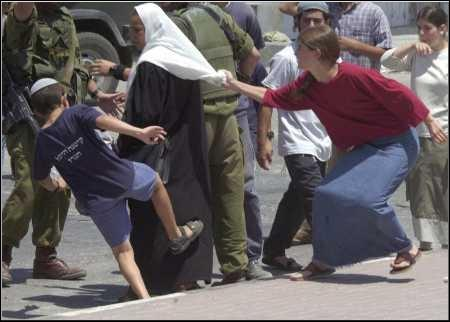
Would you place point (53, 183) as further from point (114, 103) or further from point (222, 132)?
point (222, 132)

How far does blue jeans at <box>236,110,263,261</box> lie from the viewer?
29.2 feet

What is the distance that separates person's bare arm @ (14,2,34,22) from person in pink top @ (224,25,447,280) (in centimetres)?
137

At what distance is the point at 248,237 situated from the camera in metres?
9.01

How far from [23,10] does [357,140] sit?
7.09 feet

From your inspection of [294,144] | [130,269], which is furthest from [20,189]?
[294,144]

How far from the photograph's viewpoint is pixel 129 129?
746 cm

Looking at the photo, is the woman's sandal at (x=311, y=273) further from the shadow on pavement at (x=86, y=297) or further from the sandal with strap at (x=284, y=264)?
the sandal with strap at (x=284, y=264)

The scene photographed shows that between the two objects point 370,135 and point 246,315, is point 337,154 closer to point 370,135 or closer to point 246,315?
point 370,135

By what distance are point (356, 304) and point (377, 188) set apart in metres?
0.86

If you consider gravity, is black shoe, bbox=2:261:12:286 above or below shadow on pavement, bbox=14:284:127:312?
above

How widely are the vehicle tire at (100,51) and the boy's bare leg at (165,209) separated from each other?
8.27 meters

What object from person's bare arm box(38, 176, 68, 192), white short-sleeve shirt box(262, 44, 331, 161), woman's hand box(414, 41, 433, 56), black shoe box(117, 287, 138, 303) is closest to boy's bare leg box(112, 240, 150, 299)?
black shoe box(117, 287, 138, 303)

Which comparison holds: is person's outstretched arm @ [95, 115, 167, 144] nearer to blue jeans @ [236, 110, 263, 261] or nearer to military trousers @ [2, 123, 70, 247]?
military trousers @ [2, 123, 70, 247]

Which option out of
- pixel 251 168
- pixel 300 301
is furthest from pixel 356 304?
pixel 251 168
